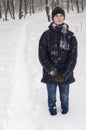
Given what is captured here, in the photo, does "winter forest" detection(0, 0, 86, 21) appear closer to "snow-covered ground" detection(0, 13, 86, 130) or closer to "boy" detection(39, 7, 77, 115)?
"snow-covered ground" detection(0, 13, 86, 130)

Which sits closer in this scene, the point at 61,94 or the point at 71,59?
the point at 71,59

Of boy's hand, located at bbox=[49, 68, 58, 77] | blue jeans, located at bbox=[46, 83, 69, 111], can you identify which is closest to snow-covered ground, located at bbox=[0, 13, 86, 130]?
blue jeans, located at bbox=[46, 83, 69, 111]

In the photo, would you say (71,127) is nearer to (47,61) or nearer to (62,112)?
(62,112)

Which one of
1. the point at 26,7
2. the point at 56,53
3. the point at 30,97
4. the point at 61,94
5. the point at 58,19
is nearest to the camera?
the point at 58,19

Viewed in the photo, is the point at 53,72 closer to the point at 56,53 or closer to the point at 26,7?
the point at 56,53

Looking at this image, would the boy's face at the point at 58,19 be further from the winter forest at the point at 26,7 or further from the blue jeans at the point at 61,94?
the winter forest at the point at 26,7

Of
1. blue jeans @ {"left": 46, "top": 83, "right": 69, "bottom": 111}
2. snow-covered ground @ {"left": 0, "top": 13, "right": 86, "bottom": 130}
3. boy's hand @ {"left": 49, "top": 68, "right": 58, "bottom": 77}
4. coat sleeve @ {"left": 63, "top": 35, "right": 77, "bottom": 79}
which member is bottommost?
snow-covered ground @ {"left": 0, "top": 13, "right": 86, "bottom": 130}

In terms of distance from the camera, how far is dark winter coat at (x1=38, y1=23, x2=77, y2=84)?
6.30 meters

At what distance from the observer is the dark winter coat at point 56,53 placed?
630 centimetres

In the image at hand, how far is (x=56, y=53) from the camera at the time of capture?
6.35m

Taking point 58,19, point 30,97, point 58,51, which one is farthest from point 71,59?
point 30,97

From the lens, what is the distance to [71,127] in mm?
6457

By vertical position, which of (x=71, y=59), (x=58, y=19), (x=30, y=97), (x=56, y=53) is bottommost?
(x=30, y=97)

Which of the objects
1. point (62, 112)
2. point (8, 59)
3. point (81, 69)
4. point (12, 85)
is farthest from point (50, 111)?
point (8, 59)
